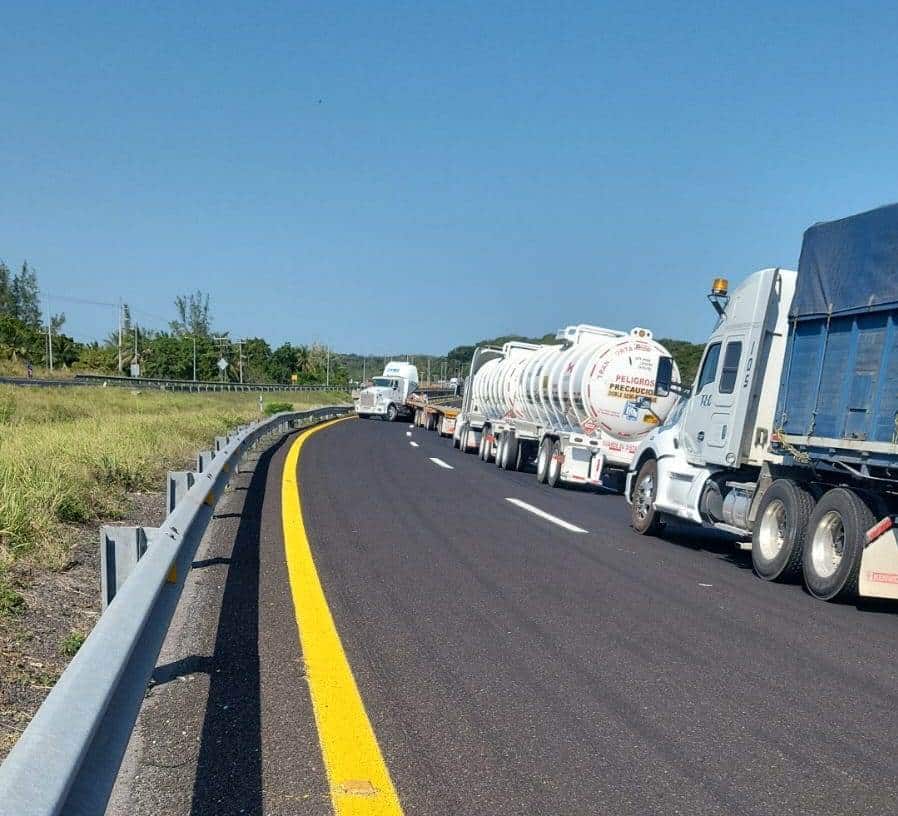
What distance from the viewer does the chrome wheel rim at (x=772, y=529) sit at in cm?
862

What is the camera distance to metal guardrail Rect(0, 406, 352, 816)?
2.11 meters

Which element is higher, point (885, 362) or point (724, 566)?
point (885, 362)

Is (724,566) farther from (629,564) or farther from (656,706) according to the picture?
(656,706)

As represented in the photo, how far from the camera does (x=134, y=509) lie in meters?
9.80

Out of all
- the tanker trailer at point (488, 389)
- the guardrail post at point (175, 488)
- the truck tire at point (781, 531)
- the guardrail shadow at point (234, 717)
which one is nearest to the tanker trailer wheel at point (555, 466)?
the tanker trailer at point (488, 389)

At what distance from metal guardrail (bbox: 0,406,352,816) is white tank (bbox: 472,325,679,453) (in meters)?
12.6

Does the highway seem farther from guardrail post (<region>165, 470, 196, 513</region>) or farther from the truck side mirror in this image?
the truck side mirror

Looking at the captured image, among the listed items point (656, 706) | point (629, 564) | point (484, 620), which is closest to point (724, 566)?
point (629, 564)

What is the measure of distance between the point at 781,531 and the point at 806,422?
3.72ft

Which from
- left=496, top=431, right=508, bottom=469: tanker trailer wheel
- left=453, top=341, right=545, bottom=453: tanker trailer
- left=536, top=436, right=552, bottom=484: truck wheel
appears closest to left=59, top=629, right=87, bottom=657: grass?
left=536, top=436, right=552, bottom=484: truck wheel

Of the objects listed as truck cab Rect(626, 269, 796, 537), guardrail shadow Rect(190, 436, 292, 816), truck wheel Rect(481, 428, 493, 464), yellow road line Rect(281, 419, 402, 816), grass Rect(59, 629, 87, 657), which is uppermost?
truck cab Rect(626, 269, 796, 537)

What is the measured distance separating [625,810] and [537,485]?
14588 millimetres

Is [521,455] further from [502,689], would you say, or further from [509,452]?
[502,689]

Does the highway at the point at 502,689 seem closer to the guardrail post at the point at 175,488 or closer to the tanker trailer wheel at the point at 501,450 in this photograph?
the guardrail post at the point at 175,488
